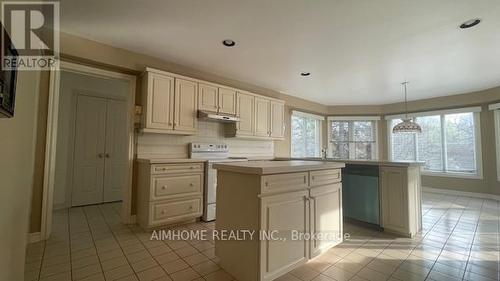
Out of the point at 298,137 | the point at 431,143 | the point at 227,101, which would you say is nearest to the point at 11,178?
the point at 227,101

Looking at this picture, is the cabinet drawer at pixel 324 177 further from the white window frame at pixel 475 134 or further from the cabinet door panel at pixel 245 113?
the white window frame at pixel 475 134

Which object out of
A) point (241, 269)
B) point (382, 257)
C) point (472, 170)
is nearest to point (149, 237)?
point (241, 269)

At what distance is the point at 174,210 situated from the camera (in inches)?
118

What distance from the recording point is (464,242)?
2.59m

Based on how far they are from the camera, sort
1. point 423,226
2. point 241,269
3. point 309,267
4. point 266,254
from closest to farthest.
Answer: point 266,254, point 241,269, point 309,267, point 423,226

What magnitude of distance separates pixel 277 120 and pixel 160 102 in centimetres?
248

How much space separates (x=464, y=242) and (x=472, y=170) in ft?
12.3

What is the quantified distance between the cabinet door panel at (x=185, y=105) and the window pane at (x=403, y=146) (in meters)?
5.85

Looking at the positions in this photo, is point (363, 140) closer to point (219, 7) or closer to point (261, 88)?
point (261, 88)

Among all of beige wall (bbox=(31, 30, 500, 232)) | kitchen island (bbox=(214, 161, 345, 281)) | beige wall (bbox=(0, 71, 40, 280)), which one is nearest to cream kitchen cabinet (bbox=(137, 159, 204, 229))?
beige wall (bbox=(31, 30, 500, 232))

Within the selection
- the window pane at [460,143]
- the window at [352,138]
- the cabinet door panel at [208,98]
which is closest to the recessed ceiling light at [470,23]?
the cabinet door panel at [208,98]

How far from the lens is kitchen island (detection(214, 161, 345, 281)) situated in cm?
167

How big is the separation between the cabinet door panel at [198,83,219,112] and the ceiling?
366 mm

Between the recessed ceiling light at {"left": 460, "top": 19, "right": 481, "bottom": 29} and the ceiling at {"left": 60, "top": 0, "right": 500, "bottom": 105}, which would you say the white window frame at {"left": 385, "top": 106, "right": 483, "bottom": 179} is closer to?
the ceiling at {"left": 60, "top": 0, "right": 500, "bottom": 105}
